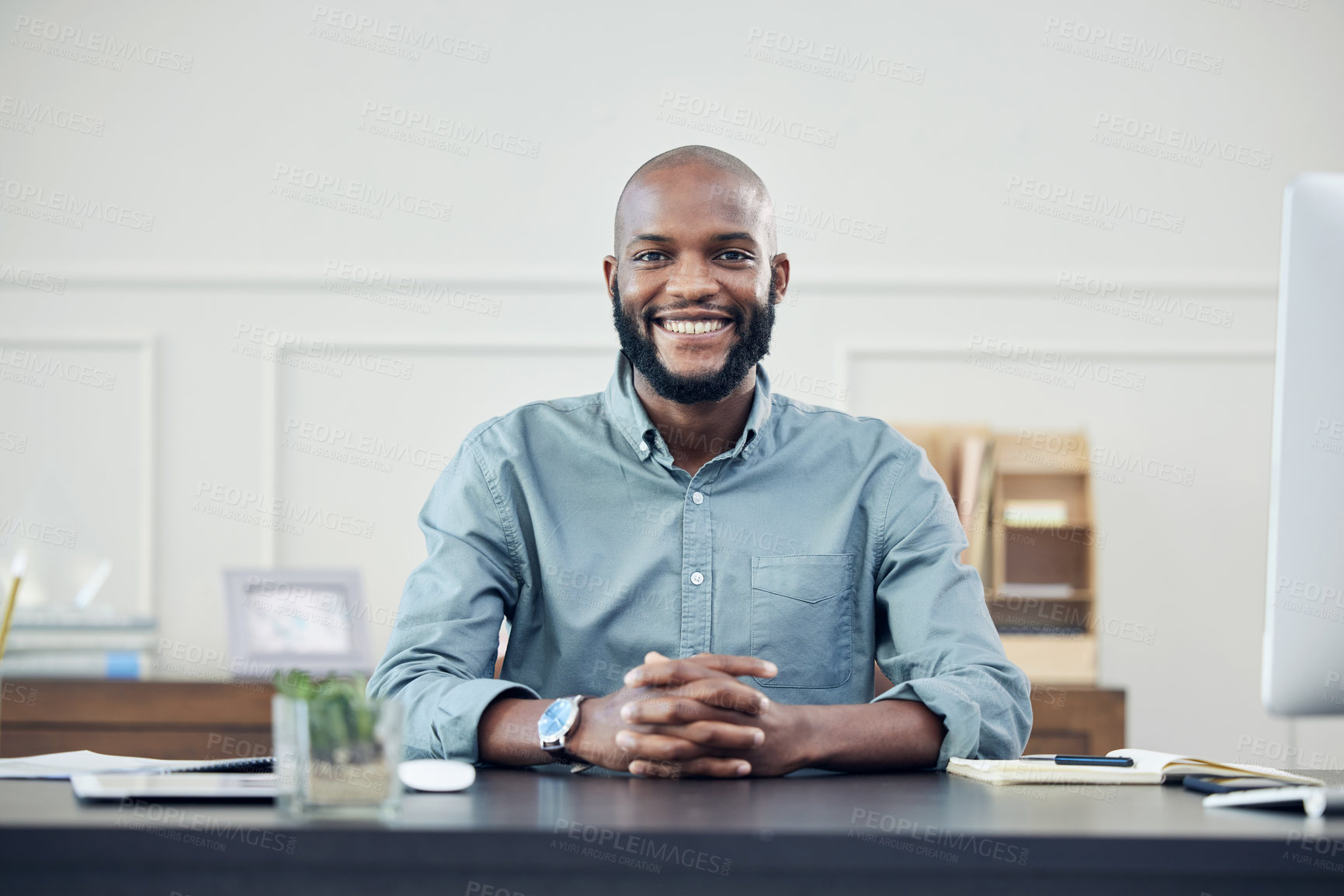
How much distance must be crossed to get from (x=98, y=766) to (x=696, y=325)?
938 mm

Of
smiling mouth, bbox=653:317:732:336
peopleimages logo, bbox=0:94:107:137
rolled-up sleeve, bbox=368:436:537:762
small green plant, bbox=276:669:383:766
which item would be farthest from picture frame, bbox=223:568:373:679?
small green plant, bbox=276:669:383:766

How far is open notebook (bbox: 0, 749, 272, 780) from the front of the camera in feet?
3.57

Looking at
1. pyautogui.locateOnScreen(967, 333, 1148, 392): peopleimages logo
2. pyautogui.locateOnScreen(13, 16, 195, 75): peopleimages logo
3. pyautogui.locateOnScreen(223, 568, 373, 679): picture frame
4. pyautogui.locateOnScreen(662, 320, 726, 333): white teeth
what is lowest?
pyautogui.locateOnScreen(223, 568, 373, 679): picture frame

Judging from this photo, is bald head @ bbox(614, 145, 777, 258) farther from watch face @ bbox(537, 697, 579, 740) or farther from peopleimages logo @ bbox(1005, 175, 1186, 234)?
peopleimages logo @ bbox(1005, 175, 1186, 234)

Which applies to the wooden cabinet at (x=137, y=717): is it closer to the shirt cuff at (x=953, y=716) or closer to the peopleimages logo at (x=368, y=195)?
the peopleimages logo at (x=368, y=195)

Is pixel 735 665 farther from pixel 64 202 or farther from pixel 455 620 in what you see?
pixel 64 202

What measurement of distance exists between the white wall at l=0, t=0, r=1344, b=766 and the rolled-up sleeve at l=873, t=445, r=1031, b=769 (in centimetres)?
186

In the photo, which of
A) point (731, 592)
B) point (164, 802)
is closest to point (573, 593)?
point (731, 592)

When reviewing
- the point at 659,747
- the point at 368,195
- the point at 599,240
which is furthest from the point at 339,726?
the point at 368,195

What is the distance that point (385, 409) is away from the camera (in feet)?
11.5

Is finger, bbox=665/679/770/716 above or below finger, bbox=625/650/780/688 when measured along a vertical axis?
below

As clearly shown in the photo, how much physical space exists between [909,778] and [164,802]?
67 centimetres

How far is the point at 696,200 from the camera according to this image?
5.61ft

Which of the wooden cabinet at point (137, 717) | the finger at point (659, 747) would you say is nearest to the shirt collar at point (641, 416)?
the finger at point (659, 747)
